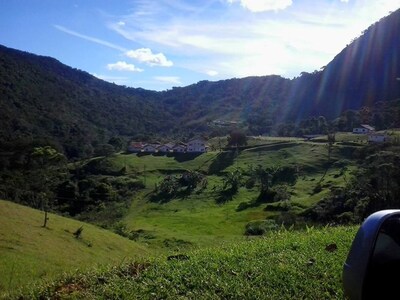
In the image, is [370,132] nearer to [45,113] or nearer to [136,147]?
[136,147]

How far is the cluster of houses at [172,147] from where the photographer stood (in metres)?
111

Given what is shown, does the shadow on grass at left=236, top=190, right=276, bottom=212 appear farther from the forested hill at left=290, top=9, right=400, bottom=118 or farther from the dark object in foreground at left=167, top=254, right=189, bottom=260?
the forested hill at left=290, top=9, right=400, bottom=118

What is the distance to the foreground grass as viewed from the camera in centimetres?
584

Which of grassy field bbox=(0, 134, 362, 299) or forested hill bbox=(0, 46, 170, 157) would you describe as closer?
grassy field bbox=(0, 134, 362, 299)

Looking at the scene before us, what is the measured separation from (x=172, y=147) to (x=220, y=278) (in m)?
109

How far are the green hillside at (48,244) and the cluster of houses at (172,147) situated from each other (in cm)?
6714

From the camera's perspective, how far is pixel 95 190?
264 feet

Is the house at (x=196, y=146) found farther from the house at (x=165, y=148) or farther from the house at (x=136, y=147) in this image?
the house at (x=136, y=147)

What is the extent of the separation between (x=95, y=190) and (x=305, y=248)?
75.4m

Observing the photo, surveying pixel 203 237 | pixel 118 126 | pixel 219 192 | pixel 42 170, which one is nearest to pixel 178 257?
pixel 203 237

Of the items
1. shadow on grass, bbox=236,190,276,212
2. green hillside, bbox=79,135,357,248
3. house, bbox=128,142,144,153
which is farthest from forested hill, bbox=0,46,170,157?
shadow on grass, bbox=236,190,276,212

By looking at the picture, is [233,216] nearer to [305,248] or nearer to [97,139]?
[305,248]

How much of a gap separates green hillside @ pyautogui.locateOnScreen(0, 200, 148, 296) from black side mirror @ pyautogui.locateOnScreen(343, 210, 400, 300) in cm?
2132

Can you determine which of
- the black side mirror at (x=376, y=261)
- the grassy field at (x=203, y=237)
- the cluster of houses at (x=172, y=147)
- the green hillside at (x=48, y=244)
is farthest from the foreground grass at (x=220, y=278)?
the cluster of houses at (x=172, y=147)
